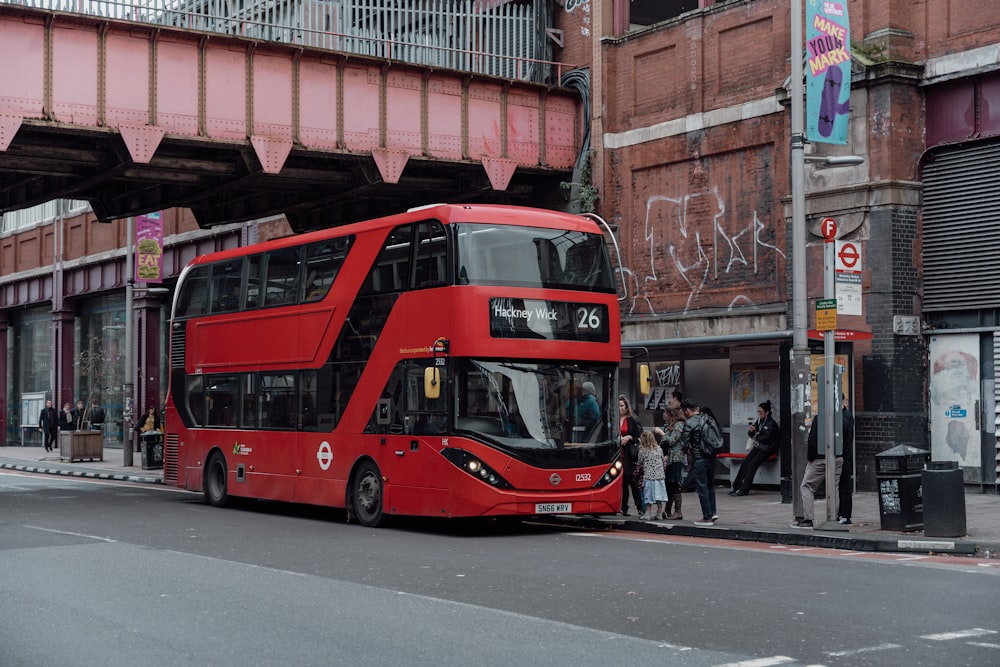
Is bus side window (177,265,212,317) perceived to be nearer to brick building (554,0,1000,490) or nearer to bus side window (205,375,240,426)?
bus side window (205,375,240,426)

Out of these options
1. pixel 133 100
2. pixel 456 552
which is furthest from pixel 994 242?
pixel 133 100

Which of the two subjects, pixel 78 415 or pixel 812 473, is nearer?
pixel 812 473

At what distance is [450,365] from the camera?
640 inches

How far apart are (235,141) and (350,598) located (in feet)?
47.6

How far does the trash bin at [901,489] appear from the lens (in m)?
15.4

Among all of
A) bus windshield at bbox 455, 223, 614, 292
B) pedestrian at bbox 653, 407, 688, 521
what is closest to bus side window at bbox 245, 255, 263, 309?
bus windshield at bbox 455, 223, 614, 292

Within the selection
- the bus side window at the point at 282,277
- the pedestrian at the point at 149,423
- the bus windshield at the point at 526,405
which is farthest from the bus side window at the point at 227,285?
the pedestrian at the point at 149,423

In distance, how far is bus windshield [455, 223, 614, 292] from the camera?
16.3 meters

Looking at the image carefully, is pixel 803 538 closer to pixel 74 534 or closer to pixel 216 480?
pixel 74 534

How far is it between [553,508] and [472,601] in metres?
5.96

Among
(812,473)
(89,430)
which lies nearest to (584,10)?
(812,473)

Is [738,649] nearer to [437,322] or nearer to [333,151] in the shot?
[437,322]

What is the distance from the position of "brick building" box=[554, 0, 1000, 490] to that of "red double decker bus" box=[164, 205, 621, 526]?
8.20 feet

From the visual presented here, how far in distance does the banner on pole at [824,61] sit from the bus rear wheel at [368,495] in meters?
7.90
